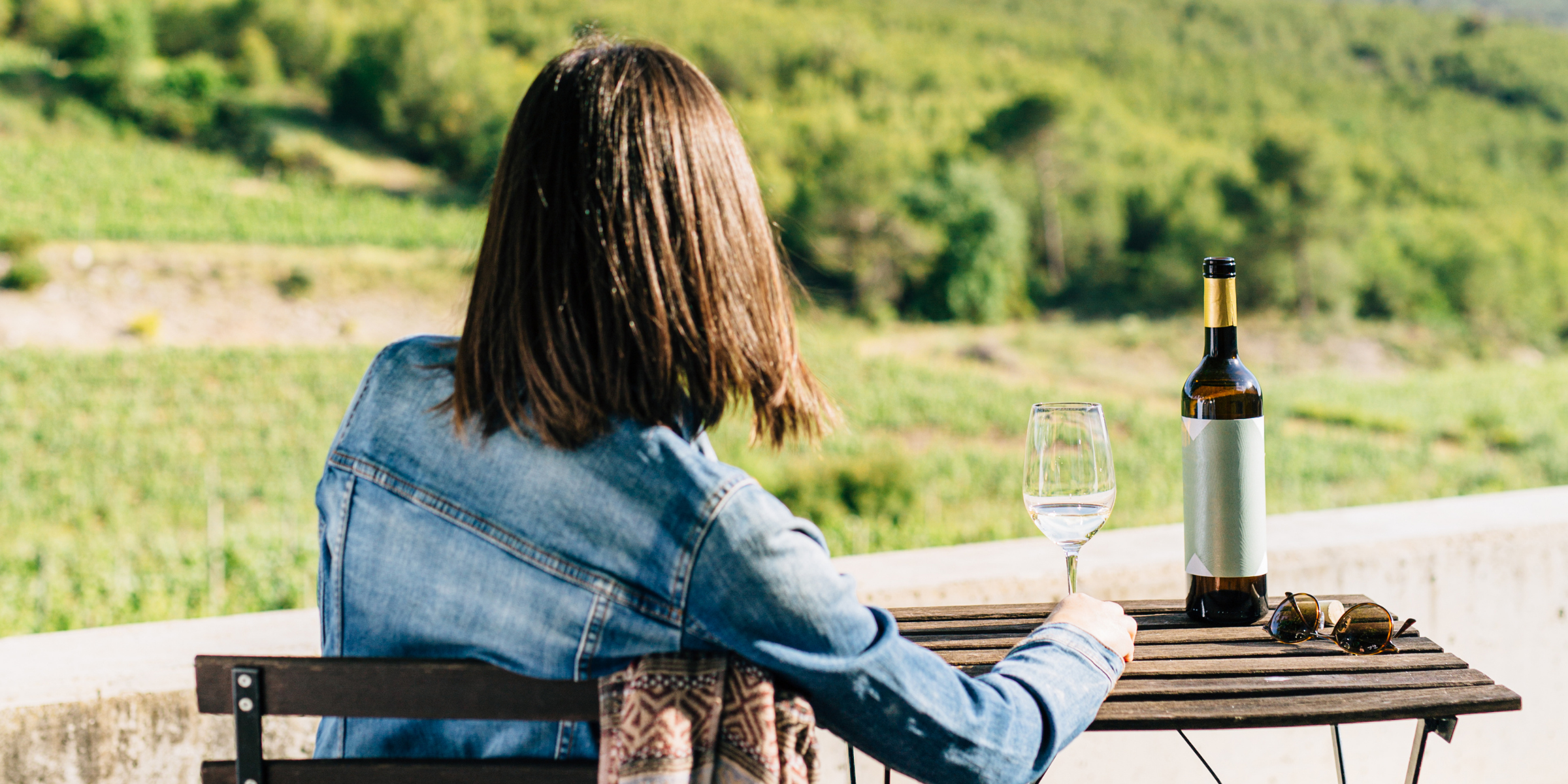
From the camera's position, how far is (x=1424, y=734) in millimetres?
1479

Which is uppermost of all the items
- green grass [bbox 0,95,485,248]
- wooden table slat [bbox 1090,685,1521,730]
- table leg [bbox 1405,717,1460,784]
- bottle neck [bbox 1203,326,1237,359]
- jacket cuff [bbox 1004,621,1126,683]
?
green grass [bbox 0,95,485,248]

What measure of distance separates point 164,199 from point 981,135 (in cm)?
3843

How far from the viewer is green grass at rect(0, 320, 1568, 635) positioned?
1306 centimetres

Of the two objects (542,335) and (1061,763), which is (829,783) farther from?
(542,335)

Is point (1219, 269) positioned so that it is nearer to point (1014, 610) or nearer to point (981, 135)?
point (1014, 610)

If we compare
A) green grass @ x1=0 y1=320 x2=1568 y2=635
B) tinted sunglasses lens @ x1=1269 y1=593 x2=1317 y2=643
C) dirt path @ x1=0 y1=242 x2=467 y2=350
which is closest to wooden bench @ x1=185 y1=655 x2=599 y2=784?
tinted sunglasses lens @ x1=1269 y1=593 x2=1317 y2=643

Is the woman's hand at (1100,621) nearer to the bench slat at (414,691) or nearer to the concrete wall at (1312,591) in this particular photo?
the bench slat at (414,691)

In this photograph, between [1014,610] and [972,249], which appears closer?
[1014,610]

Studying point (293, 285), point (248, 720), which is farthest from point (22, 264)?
point (248, 720)

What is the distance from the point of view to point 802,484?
19078mm

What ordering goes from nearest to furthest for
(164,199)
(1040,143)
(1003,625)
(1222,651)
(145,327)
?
(1222,651) → (1003,625) → (145,327) → (164,199) → (1040,143)

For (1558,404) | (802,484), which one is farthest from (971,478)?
(1558,404)

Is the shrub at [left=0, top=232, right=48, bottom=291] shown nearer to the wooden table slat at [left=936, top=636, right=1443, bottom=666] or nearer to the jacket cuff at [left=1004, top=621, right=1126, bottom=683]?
the wooden table slat at [left=936, top=636, right=1443, bottom=666]

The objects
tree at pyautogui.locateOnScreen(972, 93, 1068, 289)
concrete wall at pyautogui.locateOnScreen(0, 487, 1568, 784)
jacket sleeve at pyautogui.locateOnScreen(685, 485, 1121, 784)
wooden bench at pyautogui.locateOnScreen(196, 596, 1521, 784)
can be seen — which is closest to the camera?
jacket sleeve at pyautogui.locateOnScreen(685, 485, 1121, 784)
